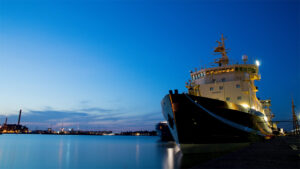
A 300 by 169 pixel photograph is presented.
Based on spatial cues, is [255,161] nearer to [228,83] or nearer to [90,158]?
[228,83]

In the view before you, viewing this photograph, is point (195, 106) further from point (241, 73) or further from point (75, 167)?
point (75, 167)

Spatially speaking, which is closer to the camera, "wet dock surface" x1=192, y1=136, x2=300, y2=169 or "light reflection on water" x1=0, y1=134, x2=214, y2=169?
"wet dock surface" x1=192, y1=136, x2=300, y2=169

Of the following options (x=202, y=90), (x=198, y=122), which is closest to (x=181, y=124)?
(x=198, y=122)

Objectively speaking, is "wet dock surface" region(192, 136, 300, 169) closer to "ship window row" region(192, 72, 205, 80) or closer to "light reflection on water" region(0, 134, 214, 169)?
"light reflection on water" region(0, 134, 214, 169)

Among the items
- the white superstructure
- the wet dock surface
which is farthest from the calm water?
the wet dock surface

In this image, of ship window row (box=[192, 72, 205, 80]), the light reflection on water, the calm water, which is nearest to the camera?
the light reflection on water

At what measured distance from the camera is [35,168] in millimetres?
18922

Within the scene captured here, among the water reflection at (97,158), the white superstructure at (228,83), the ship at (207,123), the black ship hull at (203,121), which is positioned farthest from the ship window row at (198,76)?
the water reflection at (97,158)

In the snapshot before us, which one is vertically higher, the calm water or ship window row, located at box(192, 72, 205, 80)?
ship window row, located at box(192, 72, 205, 80)

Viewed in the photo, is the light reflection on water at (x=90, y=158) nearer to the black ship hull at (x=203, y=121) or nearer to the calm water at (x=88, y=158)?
the calm water at (x=88, y=158)

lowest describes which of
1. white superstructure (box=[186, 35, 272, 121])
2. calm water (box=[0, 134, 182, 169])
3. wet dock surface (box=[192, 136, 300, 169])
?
calm water (box=[0, 134, 182, 169])

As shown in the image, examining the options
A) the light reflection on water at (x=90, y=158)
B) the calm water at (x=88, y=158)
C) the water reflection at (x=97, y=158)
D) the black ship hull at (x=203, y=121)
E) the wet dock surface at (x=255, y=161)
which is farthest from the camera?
the calm water at (x=88, y=158)

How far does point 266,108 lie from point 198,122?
38.0 m

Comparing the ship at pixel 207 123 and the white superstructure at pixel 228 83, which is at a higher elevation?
the white superstructure at pixel 228 83
